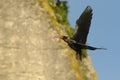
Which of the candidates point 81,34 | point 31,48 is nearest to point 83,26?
point 81,34

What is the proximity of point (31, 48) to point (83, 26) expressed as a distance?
66.3 inches

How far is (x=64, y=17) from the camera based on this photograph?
66.5 feet

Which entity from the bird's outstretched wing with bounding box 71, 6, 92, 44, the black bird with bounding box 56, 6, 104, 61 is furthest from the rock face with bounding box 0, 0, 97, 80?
the bird's outstretched wing with bounding box 71, 6, 92, 44

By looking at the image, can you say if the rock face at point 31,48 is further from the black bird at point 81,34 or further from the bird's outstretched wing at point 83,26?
the bird's outstretched wing at point 83,26

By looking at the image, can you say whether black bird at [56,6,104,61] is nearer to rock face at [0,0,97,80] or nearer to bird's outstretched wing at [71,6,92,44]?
bird's outstretched wing at [71,6,92,44]

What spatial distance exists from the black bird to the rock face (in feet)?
1.16

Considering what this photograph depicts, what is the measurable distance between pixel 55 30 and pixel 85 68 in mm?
1562

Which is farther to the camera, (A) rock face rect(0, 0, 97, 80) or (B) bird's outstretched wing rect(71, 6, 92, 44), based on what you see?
(B) bird's outstretched wing rect(71, 6, 92, 44)

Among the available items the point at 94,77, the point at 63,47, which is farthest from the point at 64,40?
the point at 94,77

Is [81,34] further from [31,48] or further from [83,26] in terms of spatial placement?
[31,48]

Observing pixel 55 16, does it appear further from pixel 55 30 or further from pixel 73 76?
pixel 73 76

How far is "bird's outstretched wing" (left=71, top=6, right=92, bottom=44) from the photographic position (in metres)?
19.1

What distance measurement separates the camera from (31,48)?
18.9 metres

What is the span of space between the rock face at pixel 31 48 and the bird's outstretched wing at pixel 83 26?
61 cm
